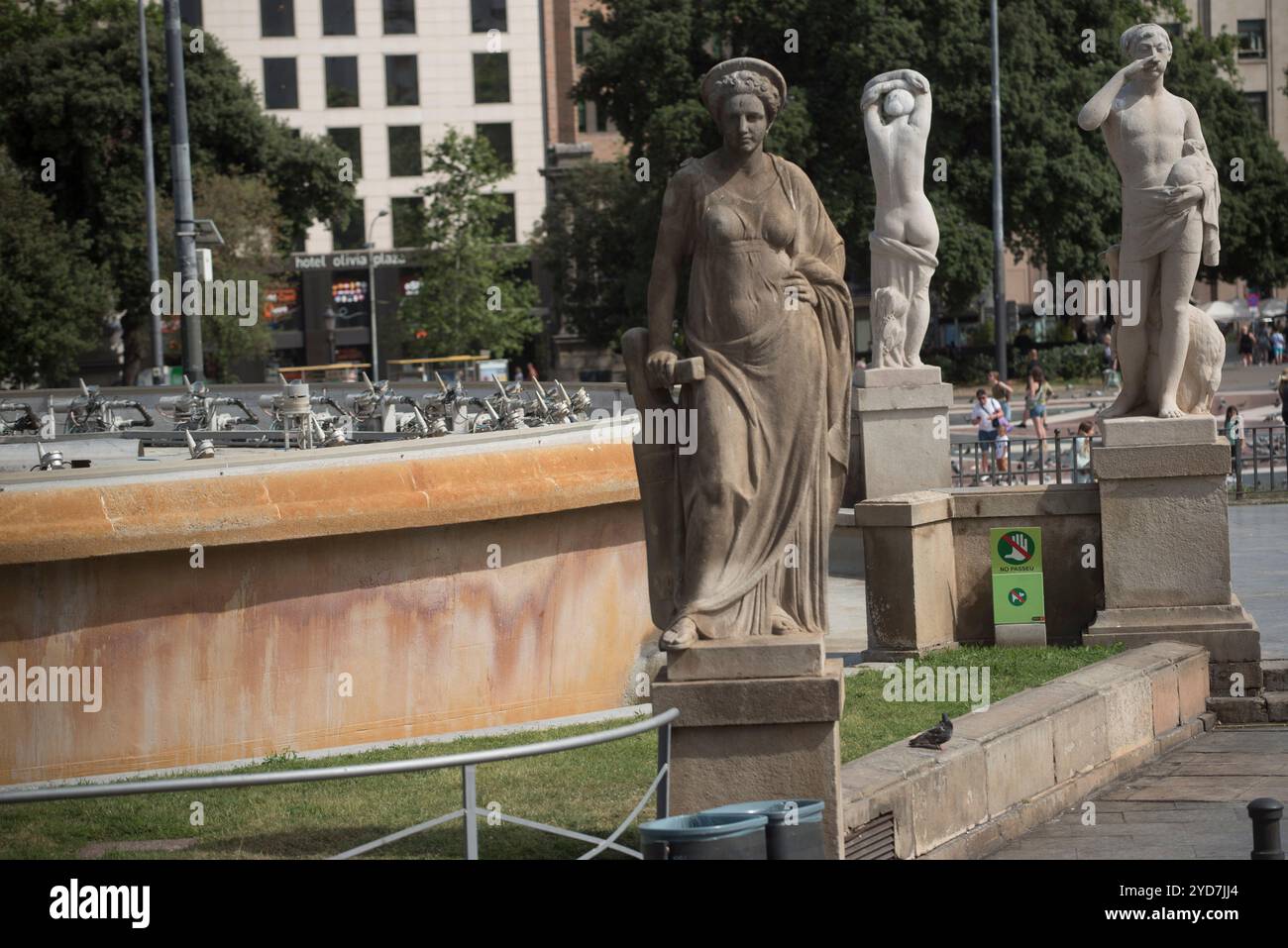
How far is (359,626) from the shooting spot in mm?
10523

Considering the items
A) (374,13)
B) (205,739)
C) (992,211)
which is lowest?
(205,739)

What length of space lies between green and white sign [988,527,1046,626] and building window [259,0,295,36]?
61.3 m

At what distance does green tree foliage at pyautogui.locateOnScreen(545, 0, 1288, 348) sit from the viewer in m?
50.2

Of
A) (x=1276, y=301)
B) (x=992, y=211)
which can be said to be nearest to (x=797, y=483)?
(x=992, y=211)

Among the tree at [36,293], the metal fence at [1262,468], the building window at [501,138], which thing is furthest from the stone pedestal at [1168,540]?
the building window at [501,138]

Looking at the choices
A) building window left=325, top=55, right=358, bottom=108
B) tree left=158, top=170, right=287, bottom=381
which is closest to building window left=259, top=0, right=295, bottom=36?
building window left=325, top=55, right=358, bottom=108

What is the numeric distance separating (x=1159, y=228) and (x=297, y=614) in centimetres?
567

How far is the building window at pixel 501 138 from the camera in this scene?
7006cm

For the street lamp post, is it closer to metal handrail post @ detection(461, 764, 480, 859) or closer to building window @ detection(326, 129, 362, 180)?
building window @ detection(326, 129, 362, 180)

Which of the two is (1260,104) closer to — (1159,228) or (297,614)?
(1159,228)

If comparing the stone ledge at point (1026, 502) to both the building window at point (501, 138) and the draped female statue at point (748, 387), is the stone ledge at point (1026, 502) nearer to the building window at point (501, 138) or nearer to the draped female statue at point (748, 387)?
the draped female statue at point (748, 387)

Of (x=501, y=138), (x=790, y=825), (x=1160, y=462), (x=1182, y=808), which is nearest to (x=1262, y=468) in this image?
(x=1160, y=462)
